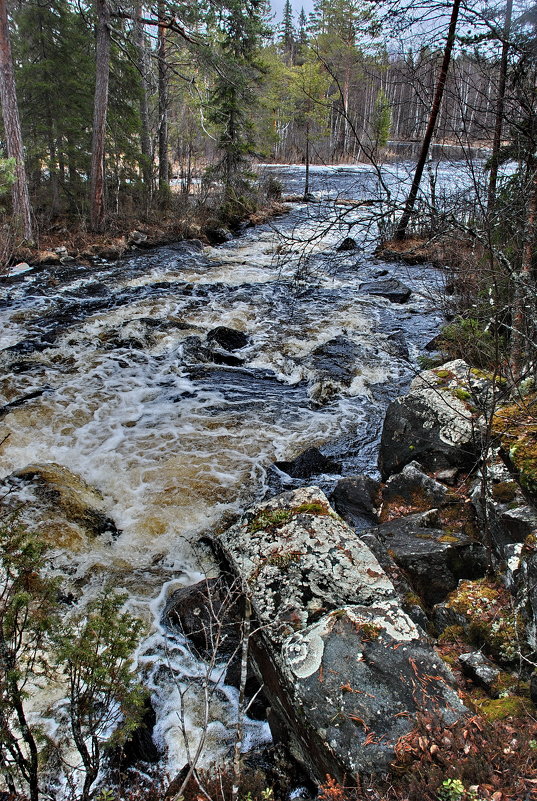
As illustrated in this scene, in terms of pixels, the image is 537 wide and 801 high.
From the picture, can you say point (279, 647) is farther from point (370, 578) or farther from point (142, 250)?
point (142, 250)

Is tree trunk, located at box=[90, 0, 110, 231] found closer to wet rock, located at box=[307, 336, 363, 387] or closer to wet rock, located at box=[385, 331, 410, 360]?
wet rock, located at box=[307, 336, 363, 387]

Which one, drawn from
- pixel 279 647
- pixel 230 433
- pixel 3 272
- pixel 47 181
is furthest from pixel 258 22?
pixel 279 647

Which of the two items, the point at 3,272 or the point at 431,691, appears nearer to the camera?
the point at 431,691

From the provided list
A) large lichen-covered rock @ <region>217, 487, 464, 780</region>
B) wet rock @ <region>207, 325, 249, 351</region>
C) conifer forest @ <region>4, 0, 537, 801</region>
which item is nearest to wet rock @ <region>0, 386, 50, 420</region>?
conifer forest @ <region>4, 0, 537, 801</region>

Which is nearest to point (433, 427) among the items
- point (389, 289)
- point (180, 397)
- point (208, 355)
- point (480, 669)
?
point (480, 669)

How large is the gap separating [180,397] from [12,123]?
1082 centimetres

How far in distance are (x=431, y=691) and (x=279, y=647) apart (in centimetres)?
83

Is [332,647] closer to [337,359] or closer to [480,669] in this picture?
[480,669]

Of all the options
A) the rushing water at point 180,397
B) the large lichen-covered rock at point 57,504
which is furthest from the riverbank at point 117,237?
the large lichen-covered rock at point 57,504

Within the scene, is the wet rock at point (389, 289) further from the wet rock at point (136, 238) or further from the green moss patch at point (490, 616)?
the green moss patch at point (490, 616)

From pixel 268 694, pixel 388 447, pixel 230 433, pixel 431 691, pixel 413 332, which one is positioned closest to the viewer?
pixel 431 691

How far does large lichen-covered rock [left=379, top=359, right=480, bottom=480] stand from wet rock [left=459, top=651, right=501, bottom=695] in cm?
203

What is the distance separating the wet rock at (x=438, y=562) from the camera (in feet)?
11.4

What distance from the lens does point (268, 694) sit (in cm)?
279
